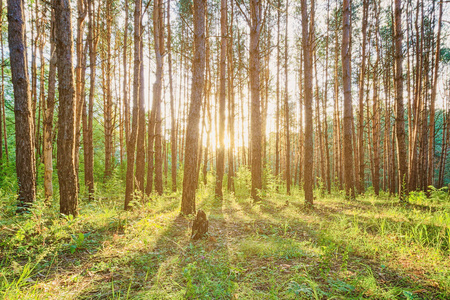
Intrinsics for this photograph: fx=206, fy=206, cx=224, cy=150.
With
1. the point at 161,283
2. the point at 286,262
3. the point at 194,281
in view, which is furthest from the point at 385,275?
the point at 161,283

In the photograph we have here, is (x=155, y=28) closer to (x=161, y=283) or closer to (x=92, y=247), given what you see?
(x=92, y=247)

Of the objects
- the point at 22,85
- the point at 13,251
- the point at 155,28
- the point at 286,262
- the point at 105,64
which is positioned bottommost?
the point at 286,262

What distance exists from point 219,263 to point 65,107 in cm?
440

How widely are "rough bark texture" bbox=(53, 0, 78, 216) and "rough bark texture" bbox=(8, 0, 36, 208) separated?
148 centimetres

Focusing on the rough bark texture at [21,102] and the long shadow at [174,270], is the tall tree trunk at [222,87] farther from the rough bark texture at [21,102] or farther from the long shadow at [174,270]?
the rough bark texture at [21,102]

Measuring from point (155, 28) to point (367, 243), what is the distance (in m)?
8.38

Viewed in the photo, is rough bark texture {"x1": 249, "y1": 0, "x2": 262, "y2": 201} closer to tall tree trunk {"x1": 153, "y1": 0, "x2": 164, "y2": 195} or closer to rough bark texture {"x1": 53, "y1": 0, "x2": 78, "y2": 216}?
tall tree trunk {"x1": 153, "y1": 0, "x2": 164, "y2": 195}

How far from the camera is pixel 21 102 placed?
5.00 meters

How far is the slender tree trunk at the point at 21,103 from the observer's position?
493 cm

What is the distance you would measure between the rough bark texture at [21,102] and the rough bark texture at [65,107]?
148 centimetres

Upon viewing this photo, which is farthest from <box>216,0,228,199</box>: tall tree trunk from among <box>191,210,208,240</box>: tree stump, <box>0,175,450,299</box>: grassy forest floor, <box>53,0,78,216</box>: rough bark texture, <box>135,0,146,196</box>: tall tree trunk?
<box>53,0,78,216</box>: rough bark texture

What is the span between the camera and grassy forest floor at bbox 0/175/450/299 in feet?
7.05

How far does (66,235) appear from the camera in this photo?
3.52m

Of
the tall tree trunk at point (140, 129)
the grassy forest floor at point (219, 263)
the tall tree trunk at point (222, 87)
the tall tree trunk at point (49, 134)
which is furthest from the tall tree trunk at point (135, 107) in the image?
the tall tree trunk at point (222, 87)
